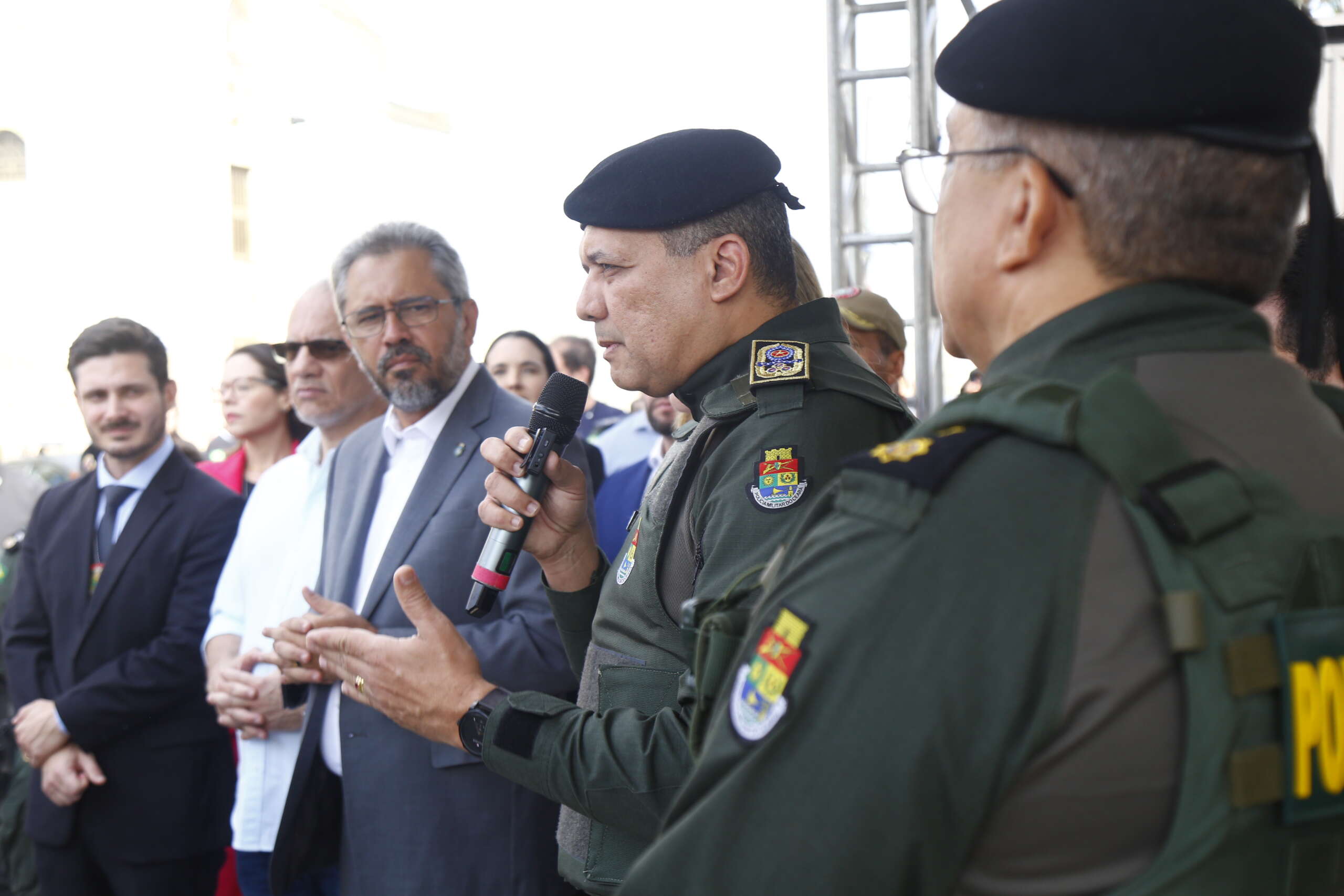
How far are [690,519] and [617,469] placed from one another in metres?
3.76

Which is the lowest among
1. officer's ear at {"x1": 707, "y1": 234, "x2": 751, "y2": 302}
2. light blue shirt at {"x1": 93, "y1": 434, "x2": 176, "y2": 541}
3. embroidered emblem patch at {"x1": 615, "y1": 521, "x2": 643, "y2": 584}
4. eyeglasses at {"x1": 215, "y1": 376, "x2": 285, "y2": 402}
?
light blue shirt at {"x1": 93, "y1": 434, "x2": 176, "y2": 541}

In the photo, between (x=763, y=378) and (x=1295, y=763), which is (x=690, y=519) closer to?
(x=763, y=378)

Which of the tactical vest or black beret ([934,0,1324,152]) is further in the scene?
black beret ([934,0,1324,152])

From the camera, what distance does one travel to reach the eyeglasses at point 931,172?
98 cm

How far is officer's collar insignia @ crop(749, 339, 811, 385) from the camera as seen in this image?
1.77 metres

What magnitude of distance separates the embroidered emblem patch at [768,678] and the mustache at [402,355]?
2.23 m

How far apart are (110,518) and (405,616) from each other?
1.87 meters

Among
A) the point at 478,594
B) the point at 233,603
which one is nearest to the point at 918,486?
the point at 478,594

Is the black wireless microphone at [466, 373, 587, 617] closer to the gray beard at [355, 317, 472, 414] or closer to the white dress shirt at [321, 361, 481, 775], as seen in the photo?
the white dress shirt at [321, 361, 481, 775]

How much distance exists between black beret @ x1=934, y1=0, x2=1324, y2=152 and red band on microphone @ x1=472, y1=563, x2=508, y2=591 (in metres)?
1.32

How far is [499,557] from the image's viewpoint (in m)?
2.04

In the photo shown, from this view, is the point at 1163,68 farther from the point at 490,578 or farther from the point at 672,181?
the point at 490,578

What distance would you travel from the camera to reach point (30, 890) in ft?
13.0

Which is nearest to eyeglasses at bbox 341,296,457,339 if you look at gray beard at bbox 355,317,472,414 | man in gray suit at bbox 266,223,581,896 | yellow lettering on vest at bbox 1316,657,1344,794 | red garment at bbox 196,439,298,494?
man in gray suit at bbox 266,223,581,896
